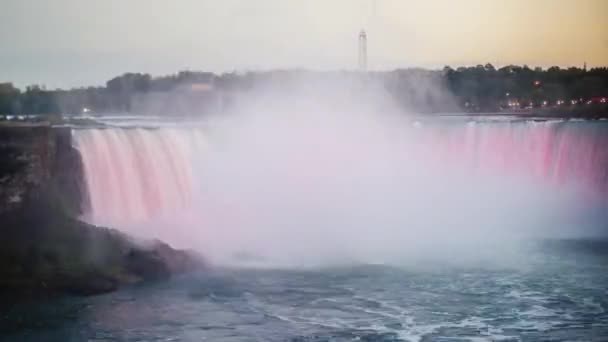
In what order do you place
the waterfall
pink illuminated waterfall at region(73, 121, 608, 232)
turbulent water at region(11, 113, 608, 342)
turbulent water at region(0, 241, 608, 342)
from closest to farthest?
1. turbulent water at region(0, 241, 608, 342)
2. turbulent water at region(11, 113, 608, 342)
3. pink illuminated waterfall at region(73, 121, 608, 232)
4. the waterfall

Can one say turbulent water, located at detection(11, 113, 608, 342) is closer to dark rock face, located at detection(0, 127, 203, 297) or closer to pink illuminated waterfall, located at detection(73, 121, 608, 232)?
pink illuminated waterfall, located at detection(73, 121, 608, 232)

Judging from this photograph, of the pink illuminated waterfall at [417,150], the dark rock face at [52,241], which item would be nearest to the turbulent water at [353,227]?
the pink illuminated waterfall at [417,150]

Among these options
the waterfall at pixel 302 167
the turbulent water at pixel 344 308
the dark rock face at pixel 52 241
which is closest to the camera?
the turbulent water at pixel 344 308

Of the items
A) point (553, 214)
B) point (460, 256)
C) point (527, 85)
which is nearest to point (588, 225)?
point (553, 214)

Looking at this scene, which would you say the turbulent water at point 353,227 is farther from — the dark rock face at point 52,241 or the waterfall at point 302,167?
the dark rock face at point 52,241

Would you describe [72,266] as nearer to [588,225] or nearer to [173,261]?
[173,261]

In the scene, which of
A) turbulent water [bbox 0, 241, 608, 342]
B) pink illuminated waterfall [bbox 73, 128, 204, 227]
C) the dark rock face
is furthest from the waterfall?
turbulent water [bbox 0, 241, 608, 342]
